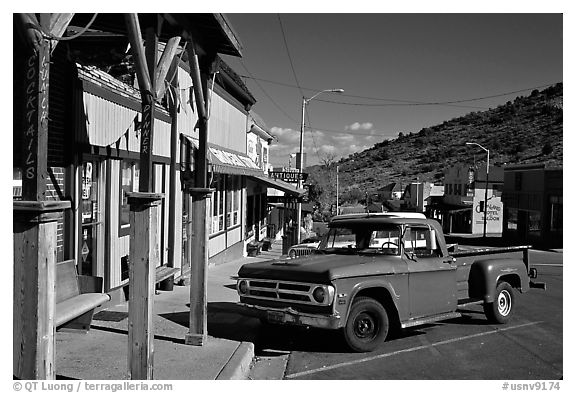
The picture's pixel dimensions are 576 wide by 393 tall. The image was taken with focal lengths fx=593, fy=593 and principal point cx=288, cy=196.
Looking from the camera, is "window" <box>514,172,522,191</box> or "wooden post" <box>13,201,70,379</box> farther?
"window" <box>514,172,522,191</box>

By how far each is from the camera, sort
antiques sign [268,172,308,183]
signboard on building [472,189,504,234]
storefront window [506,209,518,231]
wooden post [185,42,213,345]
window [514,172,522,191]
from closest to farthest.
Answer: wooden post [185,42,213,345], antiques sign [268,172,308,183], window [514,172,522,191], storefront window [506,209,518,231], signboard on building [472,189,504,234]

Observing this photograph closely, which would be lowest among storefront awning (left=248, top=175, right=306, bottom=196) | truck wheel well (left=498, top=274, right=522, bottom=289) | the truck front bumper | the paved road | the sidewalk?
the paved road

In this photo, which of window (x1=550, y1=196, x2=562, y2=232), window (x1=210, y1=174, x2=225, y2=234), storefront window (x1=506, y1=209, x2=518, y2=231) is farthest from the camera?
storefront window (x1=506, y1=209, x2=518, y2=231)

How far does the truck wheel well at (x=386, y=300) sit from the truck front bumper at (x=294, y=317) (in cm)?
73

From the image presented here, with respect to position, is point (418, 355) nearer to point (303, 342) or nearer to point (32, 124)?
point (303, 342)

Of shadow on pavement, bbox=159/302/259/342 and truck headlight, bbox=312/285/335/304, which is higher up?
truck headlight, bbox=312/285/335/304

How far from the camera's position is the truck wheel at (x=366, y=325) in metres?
7.48

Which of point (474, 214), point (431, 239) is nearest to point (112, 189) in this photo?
point (431, 239)

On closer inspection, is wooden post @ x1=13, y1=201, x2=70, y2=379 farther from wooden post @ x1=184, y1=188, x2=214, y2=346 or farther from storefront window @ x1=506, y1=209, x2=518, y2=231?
storefront window @ x1=506, y1=209, x2=518, y2=231

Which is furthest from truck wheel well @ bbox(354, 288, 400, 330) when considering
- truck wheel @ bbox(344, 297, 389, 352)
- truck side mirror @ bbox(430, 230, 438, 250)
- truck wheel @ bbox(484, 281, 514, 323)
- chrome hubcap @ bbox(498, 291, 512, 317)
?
chrome hubcap @ bbox(498, 291, 512, 317)

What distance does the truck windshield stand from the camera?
8414 millimetres

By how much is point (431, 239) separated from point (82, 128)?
5.17m

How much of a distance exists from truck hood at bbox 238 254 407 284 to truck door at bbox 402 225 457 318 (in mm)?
296

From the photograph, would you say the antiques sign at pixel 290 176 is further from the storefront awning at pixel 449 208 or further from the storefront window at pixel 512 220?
the storefront awning at pixel 449 208
